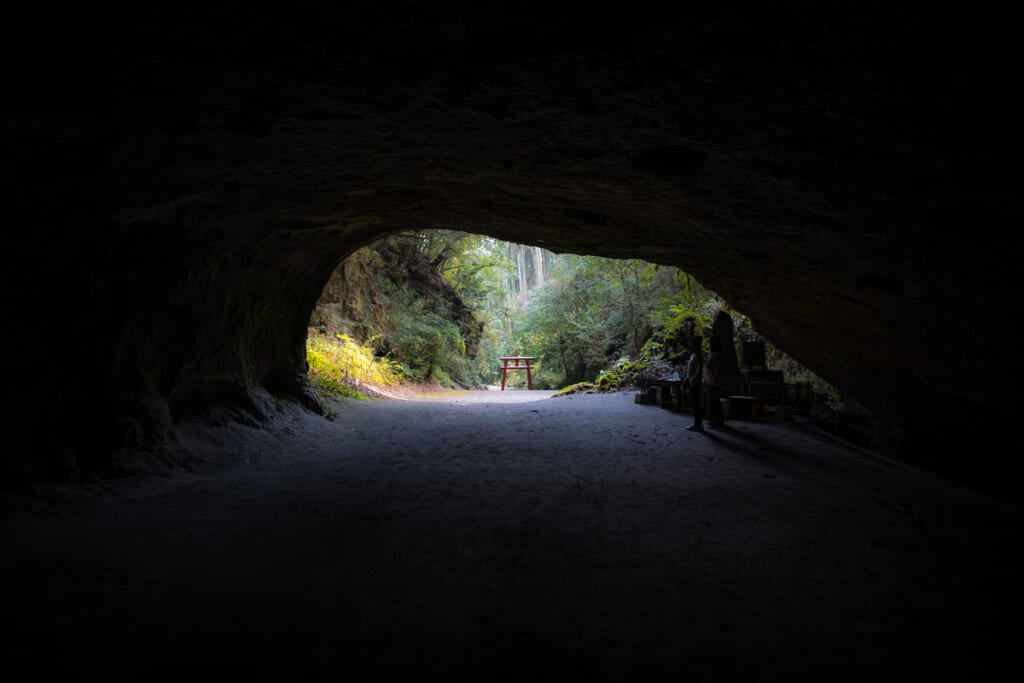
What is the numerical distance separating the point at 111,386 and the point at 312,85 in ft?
11.9

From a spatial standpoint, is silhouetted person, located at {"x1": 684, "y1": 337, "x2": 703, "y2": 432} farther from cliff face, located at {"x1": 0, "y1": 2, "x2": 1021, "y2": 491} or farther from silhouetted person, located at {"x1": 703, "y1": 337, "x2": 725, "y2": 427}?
cliff face, located at {"x1": 0, "y1": 2, "x2": 1021, "y2": 491}

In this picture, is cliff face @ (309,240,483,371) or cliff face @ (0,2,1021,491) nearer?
cliff face @ (0,2,1021,491)

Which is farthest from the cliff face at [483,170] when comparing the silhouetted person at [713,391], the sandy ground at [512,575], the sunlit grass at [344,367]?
the sunlit grass at [344,367]

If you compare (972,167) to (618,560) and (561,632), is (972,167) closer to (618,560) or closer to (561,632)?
(618,560)

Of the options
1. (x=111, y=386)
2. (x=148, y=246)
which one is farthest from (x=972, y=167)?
(x=111, y=386)

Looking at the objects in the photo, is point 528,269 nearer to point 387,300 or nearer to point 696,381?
point 387,300

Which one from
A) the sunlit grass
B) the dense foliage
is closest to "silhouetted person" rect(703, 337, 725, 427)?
the dense foliage

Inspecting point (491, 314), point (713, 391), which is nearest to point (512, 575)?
point (713, 391)

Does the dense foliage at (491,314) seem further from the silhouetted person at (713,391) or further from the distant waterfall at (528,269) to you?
the distant waterfall at (528,269)

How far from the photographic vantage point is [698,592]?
2.50 meters

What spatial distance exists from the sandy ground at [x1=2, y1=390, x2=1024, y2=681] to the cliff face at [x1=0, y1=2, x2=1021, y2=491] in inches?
56.2

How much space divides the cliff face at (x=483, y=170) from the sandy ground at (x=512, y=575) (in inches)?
56.2

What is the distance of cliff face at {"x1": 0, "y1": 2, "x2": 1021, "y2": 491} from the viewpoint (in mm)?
2035

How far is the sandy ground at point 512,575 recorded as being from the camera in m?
1.92
